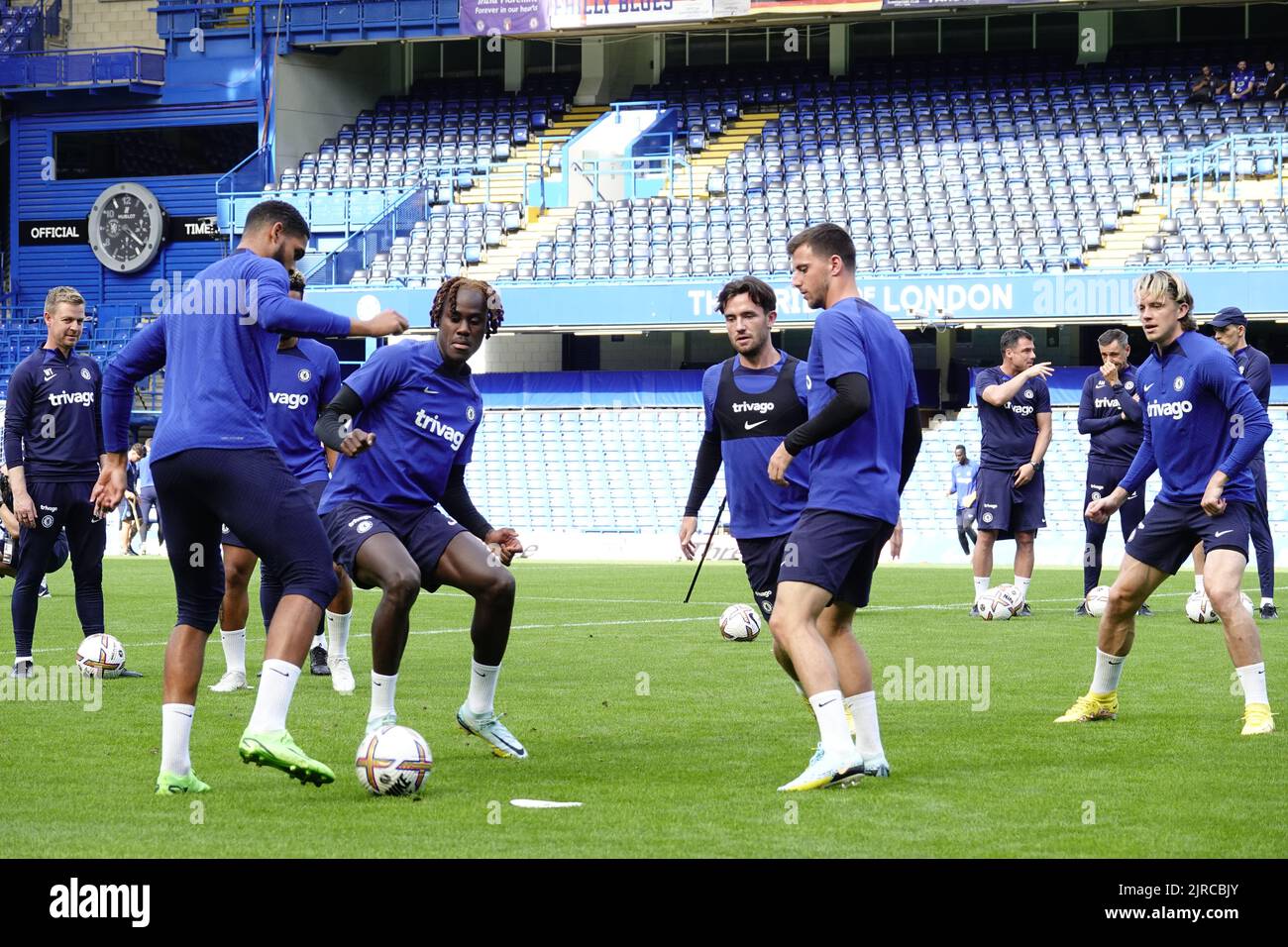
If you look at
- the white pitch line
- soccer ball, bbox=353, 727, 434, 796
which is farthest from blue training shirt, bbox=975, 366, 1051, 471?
soccer ball, bbox=353, 727, 434, 796

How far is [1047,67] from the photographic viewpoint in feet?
135

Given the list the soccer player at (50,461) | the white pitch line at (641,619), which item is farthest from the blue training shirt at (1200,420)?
the white pitch line at (641,619)

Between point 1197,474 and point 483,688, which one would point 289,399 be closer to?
point 483,688

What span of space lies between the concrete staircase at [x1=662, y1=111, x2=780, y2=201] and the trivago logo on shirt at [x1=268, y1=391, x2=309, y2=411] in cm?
2998

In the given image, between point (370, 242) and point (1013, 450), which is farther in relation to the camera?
point (370, 242)

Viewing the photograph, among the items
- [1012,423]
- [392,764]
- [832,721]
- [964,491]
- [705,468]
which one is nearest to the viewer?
[392,764]

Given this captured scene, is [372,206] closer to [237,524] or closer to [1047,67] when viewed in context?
[1047,67]

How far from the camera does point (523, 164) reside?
140 feet

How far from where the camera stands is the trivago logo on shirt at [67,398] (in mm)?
11859

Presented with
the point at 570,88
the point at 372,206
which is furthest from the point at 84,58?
the point at 570,88

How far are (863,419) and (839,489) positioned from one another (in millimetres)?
313

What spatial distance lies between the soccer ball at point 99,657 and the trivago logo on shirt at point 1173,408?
6692 millimetres

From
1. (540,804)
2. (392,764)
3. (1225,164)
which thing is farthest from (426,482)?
(1225,164)
